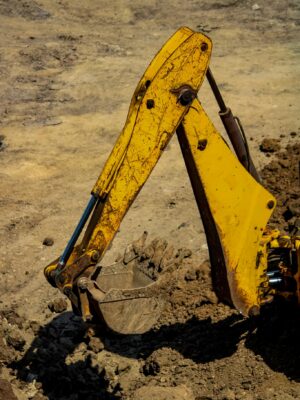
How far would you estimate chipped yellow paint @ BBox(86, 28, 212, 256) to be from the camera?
5.16 m

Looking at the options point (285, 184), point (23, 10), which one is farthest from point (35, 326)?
point (23, 10)

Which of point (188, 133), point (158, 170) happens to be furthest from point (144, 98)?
point (158, 170)

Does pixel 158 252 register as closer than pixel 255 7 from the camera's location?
Yes

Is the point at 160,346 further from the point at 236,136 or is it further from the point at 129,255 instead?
the point at 236,136

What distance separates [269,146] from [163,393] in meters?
5.20

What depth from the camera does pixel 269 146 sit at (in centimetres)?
1059

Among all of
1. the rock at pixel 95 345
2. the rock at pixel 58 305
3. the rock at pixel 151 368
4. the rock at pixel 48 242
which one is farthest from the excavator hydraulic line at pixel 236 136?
the rock at pixel 48 242

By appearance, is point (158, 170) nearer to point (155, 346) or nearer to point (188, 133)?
point (155, 346)

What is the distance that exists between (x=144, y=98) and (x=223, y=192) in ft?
3.40

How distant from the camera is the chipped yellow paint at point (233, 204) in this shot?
5.46 metres

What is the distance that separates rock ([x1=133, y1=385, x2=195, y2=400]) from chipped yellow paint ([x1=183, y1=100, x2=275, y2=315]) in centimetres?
105

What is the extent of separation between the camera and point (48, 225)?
373 inches

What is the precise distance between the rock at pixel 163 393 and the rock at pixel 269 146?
497cm

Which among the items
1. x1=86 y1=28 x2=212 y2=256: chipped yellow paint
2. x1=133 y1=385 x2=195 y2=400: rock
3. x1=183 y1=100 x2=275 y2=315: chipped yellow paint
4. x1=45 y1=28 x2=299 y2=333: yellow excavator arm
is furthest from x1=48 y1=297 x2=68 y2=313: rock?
x1=86 y1=28 x2=212 y2=256: chipped yellow paint
